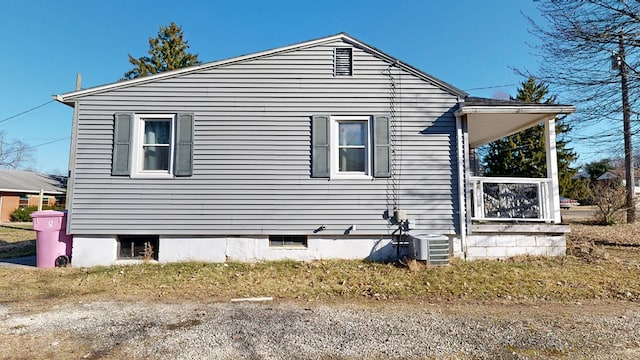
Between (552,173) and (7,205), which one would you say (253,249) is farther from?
(7,205)

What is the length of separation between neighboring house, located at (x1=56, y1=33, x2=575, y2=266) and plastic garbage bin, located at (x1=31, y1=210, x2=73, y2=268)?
342mm

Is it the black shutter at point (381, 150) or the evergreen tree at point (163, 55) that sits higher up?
the evergreen tree at point (163, 55)

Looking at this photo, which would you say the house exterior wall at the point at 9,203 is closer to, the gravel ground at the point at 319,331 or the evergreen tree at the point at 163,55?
the evergreen tree at the point at 163,55

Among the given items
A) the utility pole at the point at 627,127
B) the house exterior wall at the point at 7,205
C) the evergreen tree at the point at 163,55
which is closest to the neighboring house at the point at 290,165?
the utility pole at the point at 627,127

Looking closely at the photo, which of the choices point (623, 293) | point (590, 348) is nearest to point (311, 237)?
point (590, 348)

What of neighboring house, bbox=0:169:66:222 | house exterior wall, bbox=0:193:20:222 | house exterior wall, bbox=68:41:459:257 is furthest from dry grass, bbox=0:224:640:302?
house exterior wall, bbox=0:193:20:222

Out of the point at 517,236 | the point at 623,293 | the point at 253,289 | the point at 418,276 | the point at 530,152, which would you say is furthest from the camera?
the point at 530,152

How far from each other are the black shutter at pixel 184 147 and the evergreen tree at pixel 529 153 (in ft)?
70.9

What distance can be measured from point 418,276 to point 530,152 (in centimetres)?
2136

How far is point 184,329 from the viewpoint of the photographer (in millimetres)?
3783

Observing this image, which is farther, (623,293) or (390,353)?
(623,293)

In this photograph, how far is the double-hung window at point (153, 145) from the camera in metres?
6.84

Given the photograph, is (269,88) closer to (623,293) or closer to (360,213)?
(360,213)

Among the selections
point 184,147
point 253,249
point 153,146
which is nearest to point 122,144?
point 153,146
